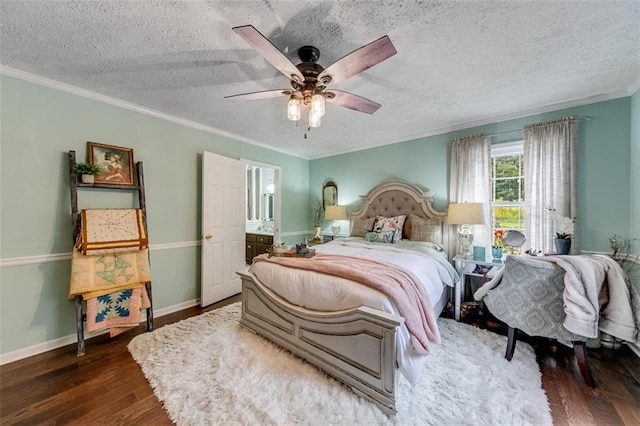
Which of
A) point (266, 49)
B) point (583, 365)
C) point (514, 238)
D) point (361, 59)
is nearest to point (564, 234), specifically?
point (514, 238)

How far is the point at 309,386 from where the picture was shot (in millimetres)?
1744

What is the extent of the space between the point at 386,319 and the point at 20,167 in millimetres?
3393

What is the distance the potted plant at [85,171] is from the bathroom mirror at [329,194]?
3463 millimetres

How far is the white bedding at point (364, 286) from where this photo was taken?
162 cm

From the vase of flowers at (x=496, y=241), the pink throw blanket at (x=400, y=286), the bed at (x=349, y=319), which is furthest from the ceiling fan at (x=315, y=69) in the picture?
the vase of flowers at (x=496, y=241)

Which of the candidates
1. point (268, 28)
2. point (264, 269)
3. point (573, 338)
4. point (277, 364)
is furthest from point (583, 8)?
point (277, 364)

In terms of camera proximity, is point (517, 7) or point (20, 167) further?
point (20, 167)

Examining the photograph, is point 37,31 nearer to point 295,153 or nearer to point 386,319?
point 386,319

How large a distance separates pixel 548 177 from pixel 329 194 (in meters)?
3.26

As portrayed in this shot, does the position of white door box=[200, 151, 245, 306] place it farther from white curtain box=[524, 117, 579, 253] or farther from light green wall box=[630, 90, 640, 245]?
light green wall box=[630, 90, 640, 245]

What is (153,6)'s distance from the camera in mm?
1446

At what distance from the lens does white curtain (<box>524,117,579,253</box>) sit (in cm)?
259

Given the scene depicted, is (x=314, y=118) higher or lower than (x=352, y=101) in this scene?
lower

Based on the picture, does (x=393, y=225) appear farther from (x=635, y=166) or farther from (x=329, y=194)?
(x=635, y=166)
